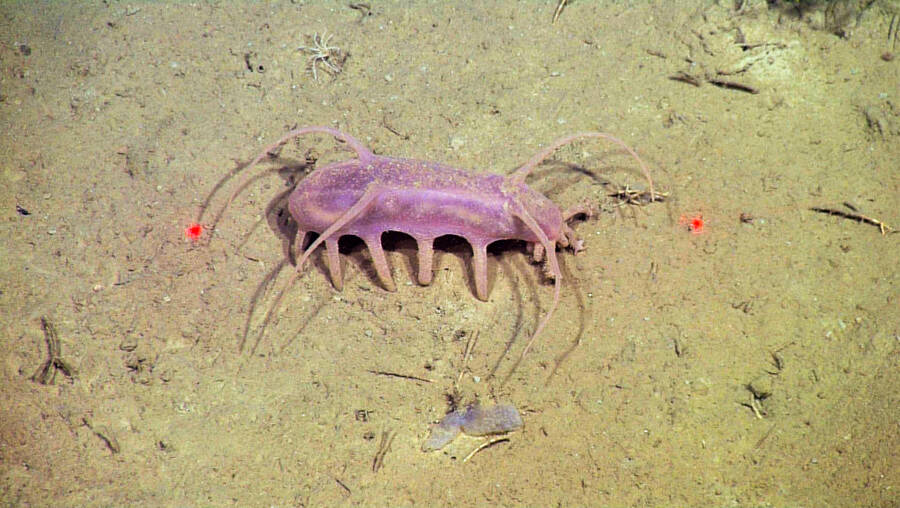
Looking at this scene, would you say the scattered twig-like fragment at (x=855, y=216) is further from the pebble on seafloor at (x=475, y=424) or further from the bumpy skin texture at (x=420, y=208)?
the pebble on seafloor at (x=475, y=424)

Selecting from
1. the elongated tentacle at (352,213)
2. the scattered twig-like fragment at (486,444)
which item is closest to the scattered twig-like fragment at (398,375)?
the scattered twig-like fragment at (486,444)

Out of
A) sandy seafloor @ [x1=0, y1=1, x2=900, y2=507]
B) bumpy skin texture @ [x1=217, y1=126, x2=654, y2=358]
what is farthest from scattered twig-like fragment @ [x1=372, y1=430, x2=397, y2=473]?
bumpy skin texture @ [x1=217, y1=126, x2=654, y2=358]

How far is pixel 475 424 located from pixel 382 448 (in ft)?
1.53

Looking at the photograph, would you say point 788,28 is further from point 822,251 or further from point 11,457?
point 11,457

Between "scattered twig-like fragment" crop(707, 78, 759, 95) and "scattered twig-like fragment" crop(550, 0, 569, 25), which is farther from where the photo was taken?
"scattered twig-like fragment" crop(550, 0, 569, 25)

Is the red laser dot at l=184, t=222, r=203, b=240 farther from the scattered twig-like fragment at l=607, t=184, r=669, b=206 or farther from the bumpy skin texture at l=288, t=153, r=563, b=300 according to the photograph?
the scattered twig-like fragment at l=607, t=184, r=669, b=206

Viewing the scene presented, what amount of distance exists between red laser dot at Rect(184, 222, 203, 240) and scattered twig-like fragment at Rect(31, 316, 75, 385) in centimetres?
81

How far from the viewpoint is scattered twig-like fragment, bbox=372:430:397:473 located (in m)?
2.66

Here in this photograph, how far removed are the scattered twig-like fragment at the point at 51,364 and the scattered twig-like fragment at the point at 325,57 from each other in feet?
6.95

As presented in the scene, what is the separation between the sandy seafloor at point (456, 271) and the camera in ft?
8.71

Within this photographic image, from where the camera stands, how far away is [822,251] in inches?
120

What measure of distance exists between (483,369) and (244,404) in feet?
3.98

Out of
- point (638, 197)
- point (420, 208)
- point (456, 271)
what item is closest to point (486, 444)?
point (456, 271)

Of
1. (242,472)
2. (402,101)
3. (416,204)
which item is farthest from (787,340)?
(242,472)
